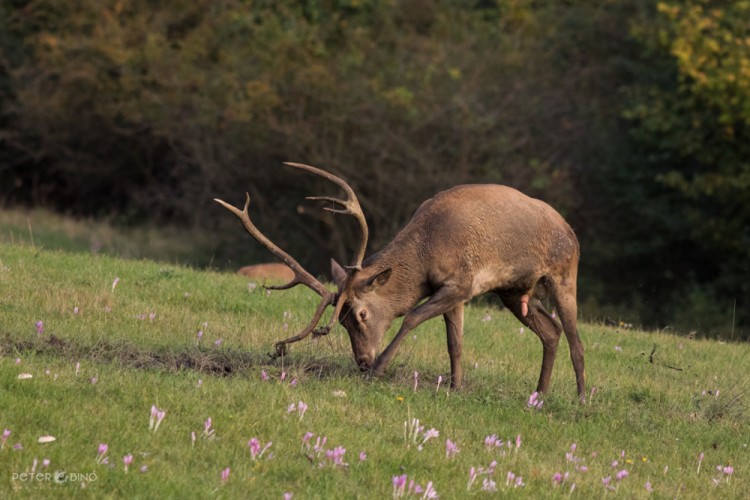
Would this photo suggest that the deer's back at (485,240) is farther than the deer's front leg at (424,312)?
Yes

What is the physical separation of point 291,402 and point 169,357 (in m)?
1.70

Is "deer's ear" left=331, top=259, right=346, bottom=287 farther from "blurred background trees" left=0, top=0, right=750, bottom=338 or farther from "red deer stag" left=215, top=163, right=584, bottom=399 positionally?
"blurred background trees" left=0, top=0, right=750, bottom=338

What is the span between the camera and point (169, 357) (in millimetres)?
9336

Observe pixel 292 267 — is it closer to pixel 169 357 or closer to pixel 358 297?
pixel 358 297

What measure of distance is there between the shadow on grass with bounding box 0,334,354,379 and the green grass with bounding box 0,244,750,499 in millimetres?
21

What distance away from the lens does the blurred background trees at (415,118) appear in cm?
2634

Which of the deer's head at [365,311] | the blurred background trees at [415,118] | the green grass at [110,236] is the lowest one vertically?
the green grass at [110,236]

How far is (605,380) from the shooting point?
11.3m

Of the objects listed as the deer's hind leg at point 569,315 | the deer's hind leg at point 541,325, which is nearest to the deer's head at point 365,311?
the deer's hind leg at point 541,325

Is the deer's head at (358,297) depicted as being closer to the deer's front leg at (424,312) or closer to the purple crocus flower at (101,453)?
the deer's front leg at (424,312)

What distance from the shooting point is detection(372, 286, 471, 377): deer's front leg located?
950 centimetres

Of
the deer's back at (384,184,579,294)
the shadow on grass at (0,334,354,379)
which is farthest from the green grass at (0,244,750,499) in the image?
the deer's back at (384,184,579,294)

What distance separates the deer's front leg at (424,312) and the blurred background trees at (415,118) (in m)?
14.5

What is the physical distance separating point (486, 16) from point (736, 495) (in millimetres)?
30328
